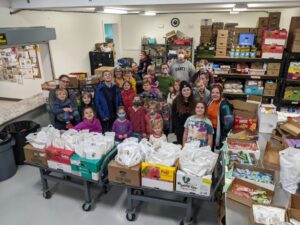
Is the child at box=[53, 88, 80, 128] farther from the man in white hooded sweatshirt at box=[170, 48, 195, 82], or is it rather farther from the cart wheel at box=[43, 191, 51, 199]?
the man in white hooded sweatshirt at box=[170, 48, 195, 82]

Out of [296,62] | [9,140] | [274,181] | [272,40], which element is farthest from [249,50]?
[9,140]

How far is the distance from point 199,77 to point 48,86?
290 centimetres

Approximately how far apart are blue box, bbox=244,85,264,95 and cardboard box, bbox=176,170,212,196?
3.73 meters

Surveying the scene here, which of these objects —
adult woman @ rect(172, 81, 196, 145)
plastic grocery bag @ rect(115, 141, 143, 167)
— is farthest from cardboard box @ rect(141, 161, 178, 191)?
adult woman @ rect(172, 81, 196, 145)

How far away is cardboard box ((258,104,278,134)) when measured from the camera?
3.13 meters

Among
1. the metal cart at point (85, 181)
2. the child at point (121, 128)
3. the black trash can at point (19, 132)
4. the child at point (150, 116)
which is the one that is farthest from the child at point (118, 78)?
the metal cart at point (85, 181)

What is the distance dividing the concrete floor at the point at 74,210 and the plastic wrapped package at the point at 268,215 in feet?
3.72

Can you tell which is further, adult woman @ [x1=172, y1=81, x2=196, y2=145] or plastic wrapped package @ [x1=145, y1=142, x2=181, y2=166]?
adult woman @ [x1=172, y1=81, x2=196, y2=145]

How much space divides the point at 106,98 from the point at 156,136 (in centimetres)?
123

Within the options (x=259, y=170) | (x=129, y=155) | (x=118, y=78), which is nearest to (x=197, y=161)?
(x=259, y=170)

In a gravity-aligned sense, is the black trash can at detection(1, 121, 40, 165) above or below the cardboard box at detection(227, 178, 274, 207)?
below

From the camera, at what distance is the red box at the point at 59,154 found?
9.23ft

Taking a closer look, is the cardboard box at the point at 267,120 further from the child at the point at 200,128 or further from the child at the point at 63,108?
the child at the point at 63,108

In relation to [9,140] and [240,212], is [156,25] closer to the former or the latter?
[9,140]
